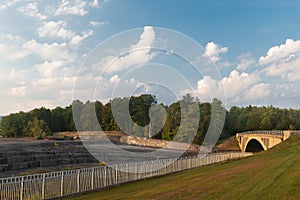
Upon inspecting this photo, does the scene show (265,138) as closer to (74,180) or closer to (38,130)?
(38,130)

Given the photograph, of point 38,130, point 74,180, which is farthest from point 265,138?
point 74,180

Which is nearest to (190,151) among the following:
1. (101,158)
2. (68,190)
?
(101,158)

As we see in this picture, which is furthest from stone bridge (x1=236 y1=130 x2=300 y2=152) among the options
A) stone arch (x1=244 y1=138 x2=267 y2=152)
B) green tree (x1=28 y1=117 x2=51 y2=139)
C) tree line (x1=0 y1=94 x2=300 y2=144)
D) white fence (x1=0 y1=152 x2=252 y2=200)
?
green tree (x1=28 y1=117 x2=51 y2=139)

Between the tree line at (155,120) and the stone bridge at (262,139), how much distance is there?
6.51m

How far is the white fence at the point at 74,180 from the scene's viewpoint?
1656 cm

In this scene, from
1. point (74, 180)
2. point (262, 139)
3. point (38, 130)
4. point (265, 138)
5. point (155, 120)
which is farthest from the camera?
point (38, 130)

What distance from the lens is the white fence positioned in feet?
54.3

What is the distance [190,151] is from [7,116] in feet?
194

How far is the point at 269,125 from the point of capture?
99.8m

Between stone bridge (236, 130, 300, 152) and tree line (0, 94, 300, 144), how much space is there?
651 centimetres

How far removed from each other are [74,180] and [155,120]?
26.4 m

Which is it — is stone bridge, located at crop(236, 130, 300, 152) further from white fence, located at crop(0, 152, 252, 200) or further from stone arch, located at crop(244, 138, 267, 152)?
white fence, located at crop(0, 152, 252, 200)

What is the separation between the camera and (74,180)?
19.5 metres

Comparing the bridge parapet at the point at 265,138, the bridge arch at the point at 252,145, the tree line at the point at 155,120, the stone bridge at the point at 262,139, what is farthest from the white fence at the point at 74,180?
the bridge arch at the point at 252,145
